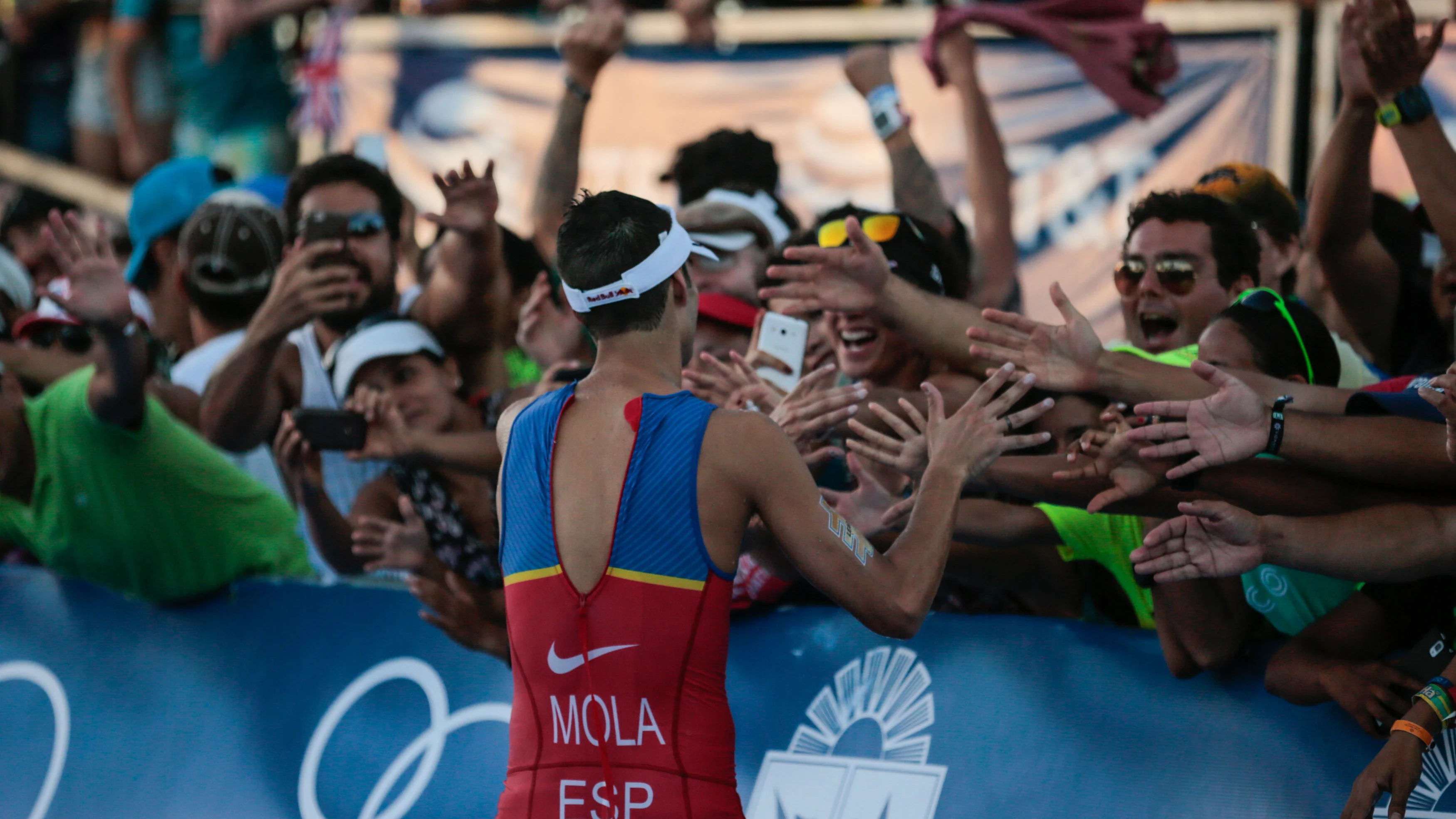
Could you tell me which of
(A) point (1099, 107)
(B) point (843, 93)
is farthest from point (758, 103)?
(A) point (1099, 107)

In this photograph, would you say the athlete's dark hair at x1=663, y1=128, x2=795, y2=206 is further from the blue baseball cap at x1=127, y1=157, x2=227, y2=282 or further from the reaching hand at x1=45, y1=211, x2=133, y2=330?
the blue baseball cap at x1=127, y1=157, x2=227, y2=282

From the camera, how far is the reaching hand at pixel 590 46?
6039 millimetres

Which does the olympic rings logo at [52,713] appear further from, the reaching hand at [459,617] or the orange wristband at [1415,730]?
the orange wristband at [1415,730]

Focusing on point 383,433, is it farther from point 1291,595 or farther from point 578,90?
point 1291,595

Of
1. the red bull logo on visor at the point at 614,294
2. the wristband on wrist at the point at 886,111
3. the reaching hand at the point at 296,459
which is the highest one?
the wristband on wrist at the point at 886,111

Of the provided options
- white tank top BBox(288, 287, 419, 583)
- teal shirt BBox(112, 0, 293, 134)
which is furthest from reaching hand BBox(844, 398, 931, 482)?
teal shirt BBox(112, 0, 293, 134)

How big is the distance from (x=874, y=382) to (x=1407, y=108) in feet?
5.53

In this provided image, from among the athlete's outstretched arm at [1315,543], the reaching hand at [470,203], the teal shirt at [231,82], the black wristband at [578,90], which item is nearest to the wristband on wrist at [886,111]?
the black wristband at [578,90]

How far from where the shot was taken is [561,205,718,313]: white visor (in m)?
3.17

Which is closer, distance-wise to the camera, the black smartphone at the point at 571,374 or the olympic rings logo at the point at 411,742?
the black smartphone at the point at 571,374

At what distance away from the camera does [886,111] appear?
566 cm

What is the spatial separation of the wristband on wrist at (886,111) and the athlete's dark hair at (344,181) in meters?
1.90

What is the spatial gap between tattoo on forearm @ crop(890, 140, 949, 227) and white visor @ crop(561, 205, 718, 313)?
7.74ft

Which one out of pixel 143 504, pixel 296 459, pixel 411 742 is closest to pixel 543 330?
pixel 296 459
